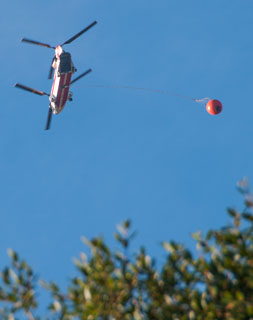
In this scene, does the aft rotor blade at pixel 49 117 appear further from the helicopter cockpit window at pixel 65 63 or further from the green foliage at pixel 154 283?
the green foliage at pixel 154 283

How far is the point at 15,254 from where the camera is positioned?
18266mm

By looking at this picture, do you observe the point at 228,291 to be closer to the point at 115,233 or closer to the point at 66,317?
the point at 115,233

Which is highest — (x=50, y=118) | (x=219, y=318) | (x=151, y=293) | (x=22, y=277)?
(x=50, y=118)

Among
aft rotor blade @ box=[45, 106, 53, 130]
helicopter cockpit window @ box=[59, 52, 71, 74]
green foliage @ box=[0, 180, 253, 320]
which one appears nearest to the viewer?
green foliage @ box=[0, 180, 253, 320]

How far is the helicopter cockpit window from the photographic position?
5688 centimetres

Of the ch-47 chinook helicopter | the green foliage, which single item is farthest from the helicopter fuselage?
the green foliage

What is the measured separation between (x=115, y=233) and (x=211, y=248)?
3.15m

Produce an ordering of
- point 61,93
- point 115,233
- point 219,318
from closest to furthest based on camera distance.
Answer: point 219,318 < point 115,233 < point 61,93

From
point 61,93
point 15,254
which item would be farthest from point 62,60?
point 15,254

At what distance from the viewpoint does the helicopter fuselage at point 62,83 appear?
187 feet

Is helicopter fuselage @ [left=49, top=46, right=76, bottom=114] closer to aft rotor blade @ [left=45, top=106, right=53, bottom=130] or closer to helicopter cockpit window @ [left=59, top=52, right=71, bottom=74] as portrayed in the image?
helicopter cockpit window @ [left=59, top=52, right=71, bottom=74]

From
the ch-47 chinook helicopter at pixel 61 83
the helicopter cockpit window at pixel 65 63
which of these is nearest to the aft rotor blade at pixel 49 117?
the ch-47 chinook helicopter at pixel 61 83

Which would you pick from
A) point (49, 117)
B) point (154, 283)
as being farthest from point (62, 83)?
point (154, 283)

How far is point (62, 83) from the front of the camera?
57.0 m
